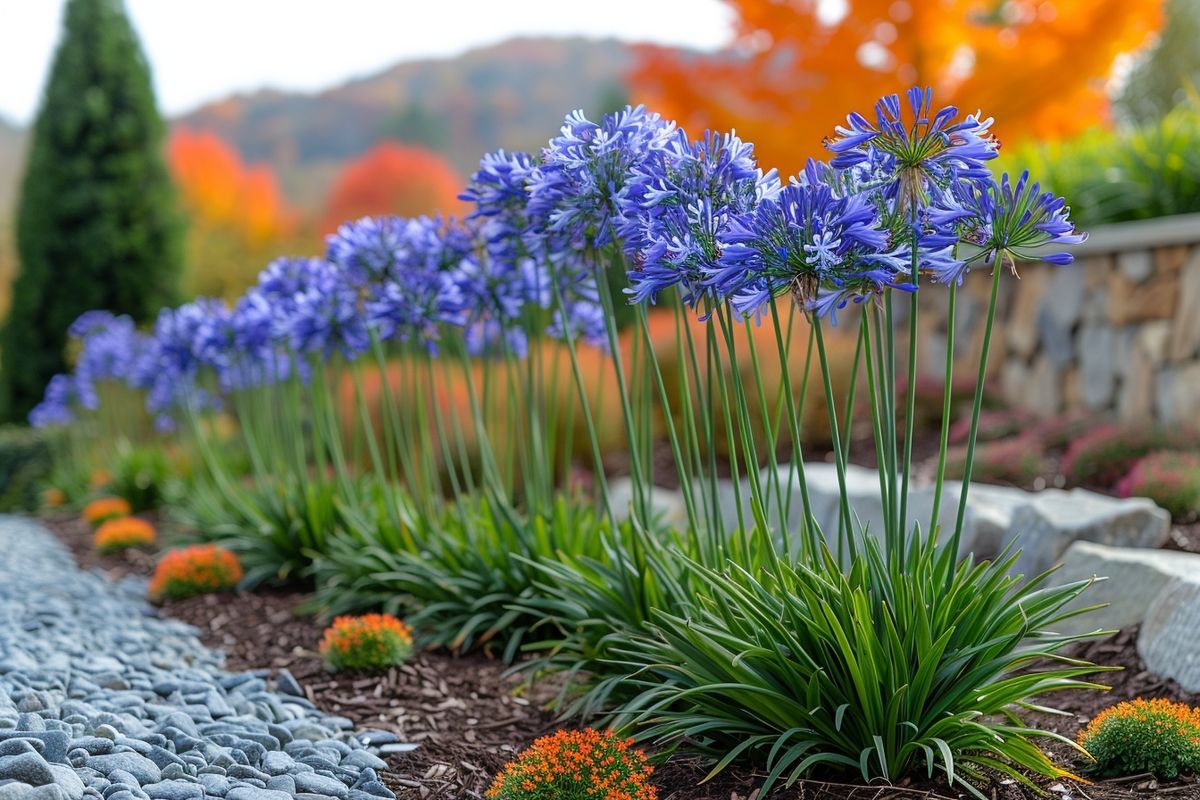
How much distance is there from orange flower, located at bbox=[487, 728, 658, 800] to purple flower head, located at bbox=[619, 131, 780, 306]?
112cm

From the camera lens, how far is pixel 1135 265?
6422 millimetres

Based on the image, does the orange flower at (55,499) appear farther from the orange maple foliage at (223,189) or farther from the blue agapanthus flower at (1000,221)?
the orange maple foliage at (223,189)

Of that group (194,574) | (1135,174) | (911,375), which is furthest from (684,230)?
(1135,174)

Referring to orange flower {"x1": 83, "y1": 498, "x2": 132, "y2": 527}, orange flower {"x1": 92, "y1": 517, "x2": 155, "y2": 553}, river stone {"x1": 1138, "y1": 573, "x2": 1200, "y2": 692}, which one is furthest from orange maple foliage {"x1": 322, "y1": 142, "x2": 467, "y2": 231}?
river stone {"x1": 1138, "y1": 573, "x2": 1200, "y2": 692}

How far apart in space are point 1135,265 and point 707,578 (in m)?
5.01

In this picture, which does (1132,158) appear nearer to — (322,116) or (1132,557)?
(1132,557)

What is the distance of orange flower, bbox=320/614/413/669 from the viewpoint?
3639 millimetres

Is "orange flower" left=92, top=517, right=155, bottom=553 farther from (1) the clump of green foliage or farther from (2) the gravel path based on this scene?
(1) the clump of green foliage

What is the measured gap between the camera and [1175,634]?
335 cm

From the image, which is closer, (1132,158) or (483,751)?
(483,751)

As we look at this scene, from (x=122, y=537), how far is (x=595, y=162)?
15.6 ft

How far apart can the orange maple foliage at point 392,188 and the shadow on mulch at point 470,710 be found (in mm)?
22771

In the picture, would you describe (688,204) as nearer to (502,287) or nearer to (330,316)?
(502,287)

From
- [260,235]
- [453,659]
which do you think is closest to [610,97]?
[260,235]
